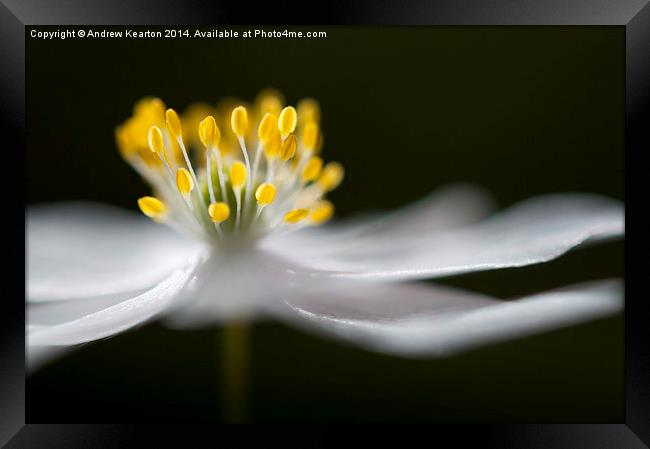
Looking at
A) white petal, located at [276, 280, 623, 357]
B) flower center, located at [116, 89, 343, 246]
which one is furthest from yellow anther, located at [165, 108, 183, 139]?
white petal, located at [276, 280, 623, 357]

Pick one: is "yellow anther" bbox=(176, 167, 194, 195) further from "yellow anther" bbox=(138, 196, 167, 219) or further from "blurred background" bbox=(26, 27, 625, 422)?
"blurred background" bbox=(26, 27, 625, 422)

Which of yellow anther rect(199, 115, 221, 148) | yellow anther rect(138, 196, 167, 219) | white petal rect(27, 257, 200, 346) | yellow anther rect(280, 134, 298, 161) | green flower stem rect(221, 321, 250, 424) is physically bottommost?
green flower stem rect(221, 321, 250, 424)

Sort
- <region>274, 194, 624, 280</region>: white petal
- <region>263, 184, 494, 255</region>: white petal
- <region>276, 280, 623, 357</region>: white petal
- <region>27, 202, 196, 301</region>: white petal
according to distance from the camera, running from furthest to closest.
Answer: <region>263, 184, 494, 255</region>: white petal, <region>27, 202, 196, 301</region>: white petal, <region>274, 194, 624, 280</region>: white petal, <region>276, 280, 623, 357</region>: white petal

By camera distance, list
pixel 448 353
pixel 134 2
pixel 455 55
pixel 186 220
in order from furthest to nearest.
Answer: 1. pixel 455 55
2. pixel 186 220
3. pixel 134 2
4. pixel 448 353

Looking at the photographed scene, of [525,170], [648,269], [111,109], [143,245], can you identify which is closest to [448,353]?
[648,269]

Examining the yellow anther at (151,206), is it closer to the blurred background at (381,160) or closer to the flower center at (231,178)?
the flower center at (231,178)

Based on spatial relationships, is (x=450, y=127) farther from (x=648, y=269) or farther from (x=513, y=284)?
(x=648, y=269)
